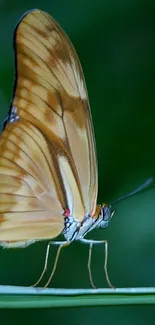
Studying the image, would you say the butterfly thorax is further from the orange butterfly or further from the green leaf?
the green leaf

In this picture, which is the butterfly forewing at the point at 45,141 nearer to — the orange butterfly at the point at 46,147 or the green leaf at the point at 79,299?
the orange butterfly at the point at 46,147

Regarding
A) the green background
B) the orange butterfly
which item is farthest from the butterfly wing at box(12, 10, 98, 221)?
the green background

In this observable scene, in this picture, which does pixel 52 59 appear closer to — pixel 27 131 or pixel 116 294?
pixel 27 131

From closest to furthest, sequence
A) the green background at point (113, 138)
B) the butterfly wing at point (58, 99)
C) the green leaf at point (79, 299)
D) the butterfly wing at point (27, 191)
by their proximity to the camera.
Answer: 1. the green leaf at point (79, 299)
2. the butterfly wing at point (58, 99)
3. the butterfly wing at point (27, 191)
4. the green background at point (113, 138)

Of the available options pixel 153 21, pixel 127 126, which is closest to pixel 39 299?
pixel 127 126

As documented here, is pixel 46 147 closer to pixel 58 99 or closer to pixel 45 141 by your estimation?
pixel 45 141

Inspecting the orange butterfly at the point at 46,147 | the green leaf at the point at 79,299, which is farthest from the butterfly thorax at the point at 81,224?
the green leaf at the point at 79,299
